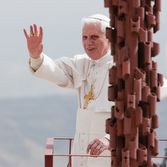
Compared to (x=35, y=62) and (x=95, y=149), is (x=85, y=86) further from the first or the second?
(x=95, y=149)

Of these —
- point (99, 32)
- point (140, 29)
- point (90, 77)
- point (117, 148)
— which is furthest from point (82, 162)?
point (140, 29)

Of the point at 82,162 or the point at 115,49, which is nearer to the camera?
the point at 115,49

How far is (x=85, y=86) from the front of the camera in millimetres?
2018

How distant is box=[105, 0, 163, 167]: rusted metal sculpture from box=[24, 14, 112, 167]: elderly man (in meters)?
0.53

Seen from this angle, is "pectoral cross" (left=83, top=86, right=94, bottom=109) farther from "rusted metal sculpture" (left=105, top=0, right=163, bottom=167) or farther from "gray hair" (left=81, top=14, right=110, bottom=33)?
"rusted metal sculpture" (left=105, top=0, right=163, bottom=167)

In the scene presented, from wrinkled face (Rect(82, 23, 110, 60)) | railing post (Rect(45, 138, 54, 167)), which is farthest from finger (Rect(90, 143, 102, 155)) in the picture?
wrinkled face (Rect(82, 23, 110, 60))

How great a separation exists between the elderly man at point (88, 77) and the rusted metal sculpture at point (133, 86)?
1.78ft

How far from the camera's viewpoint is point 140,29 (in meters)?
1.32

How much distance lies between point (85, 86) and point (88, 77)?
0.12 feet

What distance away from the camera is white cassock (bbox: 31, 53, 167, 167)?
195 centimetres

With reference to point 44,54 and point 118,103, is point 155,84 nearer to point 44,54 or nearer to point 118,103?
point 118,103

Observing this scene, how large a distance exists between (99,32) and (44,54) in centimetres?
21

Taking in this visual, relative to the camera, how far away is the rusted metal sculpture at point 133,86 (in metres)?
1.31

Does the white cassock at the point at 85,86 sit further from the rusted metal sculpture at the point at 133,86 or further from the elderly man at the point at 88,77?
the rusted metal sculpture at the point at 133,86
